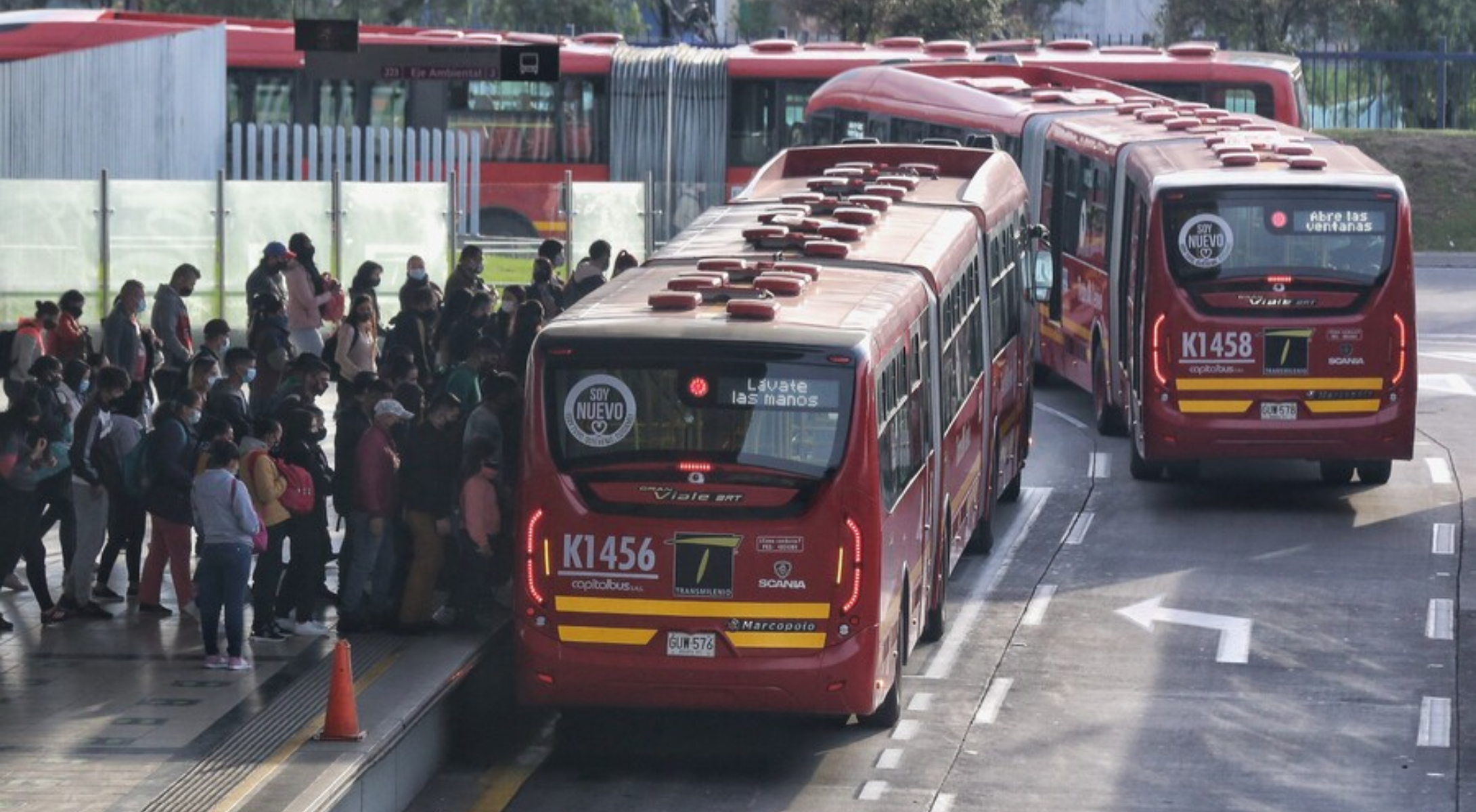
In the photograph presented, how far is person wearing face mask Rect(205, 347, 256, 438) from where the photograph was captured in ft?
52.3

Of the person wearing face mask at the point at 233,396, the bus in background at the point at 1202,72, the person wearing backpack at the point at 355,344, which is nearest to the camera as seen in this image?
the person wearing face mask at the point at 233,396

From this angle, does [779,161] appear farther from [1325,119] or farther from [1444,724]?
[1325,119]

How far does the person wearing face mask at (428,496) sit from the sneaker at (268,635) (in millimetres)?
782

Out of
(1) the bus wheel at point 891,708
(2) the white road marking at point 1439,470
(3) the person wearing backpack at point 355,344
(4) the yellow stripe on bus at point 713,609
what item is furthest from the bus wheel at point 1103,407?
(4) the yellow stripe on bus at point 713,609

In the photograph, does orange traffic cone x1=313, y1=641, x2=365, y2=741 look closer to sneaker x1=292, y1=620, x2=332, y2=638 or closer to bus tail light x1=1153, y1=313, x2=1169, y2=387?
sneaker x1=292, y1=620, x2=332, y2=638

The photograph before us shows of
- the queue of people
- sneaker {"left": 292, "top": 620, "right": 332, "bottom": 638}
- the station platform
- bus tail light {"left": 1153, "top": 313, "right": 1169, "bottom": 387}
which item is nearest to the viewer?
the station platform

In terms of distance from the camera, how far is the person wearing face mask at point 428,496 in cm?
1565

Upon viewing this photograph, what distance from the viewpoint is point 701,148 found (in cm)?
4459

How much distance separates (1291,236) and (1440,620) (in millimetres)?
4604

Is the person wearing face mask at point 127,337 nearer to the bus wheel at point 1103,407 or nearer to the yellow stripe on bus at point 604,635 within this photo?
the yellow stripe on bus at point 604,635

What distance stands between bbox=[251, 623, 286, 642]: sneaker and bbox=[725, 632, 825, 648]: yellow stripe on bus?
3494 mm

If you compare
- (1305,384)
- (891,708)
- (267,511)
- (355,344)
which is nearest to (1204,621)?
(891,708)

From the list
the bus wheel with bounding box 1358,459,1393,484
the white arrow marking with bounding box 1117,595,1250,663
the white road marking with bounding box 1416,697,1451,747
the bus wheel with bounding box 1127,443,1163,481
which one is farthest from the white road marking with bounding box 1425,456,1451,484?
the white road marking with bounding box 1416,697,1451,747

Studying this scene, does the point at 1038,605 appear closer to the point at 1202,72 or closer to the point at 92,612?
the point at 92,612
